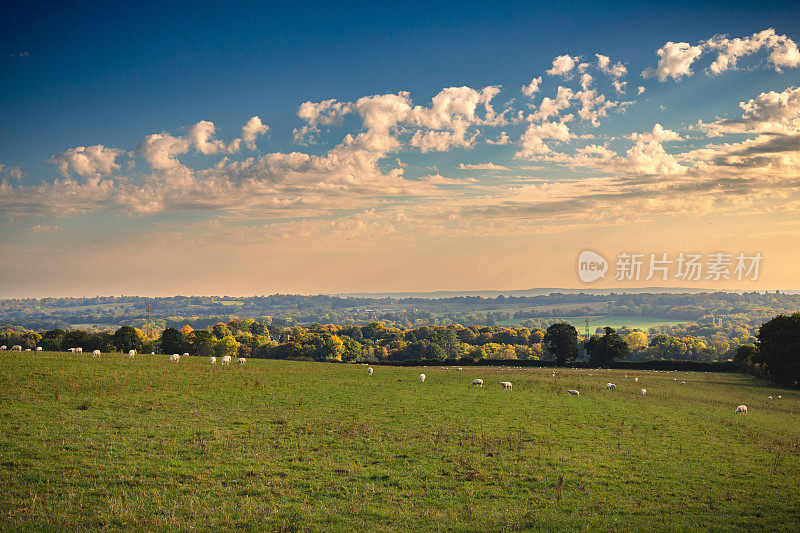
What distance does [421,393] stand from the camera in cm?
3806

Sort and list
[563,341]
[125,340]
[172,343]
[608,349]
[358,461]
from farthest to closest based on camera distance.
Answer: [563,341] < [608,349] < [125,340] < [172,343] < [358,461]

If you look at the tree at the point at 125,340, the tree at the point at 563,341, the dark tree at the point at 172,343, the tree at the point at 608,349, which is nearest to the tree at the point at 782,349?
the tree at the point at 608,349

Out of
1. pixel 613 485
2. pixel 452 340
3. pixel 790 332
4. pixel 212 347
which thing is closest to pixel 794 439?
pixel 613 485

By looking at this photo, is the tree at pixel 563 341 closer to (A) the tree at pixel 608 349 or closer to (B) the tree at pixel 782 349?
(A) the tree at pixel 608 349

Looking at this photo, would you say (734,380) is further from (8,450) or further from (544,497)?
(8,450)

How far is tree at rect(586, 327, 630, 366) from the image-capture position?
88438 mm

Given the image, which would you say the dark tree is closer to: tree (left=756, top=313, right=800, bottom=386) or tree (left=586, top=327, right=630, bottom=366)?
tree (left=586, top=327, right=630, bottom=366)

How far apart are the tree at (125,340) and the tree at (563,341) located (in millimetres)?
83204

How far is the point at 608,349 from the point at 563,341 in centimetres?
861

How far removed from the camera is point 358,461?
60.8 feet

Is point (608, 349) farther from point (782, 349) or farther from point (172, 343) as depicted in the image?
point (172, 343)

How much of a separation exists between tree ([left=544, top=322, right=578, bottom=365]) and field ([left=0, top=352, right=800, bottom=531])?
5525cm

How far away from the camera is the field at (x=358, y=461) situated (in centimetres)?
1348

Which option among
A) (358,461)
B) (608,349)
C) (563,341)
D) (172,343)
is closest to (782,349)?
(608,349)
